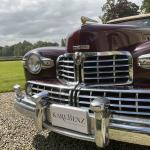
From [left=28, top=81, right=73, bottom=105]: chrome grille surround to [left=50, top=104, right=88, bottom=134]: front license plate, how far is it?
7.3 inches

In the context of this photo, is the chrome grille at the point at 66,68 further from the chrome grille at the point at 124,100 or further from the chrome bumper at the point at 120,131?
the chrome bumper at the point at 120,131

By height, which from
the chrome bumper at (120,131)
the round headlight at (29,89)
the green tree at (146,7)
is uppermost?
the green tree at (146,7)

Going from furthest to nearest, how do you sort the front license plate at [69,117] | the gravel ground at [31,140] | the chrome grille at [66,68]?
the gravel ground at [31,140]
the chrome grille at [66,68]
the front license plate at [69,117]

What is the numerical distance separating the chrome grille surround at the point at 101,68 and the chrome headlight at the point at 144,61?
0.39 ft

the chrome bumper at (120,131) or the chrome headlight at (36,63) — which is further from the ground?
the chrome headlight at (36,63)

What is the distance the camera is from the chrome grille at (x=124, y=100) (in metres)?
3.22

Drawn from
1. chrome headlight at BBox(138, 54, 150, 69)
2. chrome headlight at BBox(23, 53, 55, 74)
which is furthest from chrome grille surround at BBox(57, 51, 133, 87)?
chrome headlight at BBox(23, 53, 55, 74)

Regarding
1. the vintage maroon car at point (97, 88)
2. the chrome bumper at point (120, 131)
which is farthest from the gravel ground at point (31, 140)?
the chrome bumper at point (120, 131)

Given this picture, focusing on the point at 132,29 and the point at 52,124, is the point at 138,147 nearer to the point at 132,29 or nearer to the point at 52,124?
the point at 52,124

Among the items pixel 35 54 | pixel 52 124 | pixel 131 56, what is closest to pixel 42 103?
pixel 52 124

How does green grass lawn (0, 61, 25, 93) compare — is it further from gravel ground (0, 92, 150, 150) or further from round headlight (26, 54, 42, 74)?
round headlight (26, 54, 42, 74)

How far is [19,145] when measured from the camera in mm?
4438

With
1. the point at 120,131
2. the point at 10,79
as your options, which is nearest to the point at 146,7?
the point at 10,79

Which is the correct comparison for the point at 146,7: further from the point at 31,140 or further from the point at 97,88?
the point at 97,88
